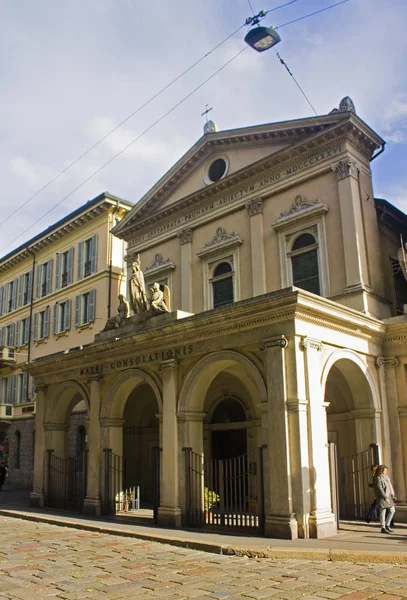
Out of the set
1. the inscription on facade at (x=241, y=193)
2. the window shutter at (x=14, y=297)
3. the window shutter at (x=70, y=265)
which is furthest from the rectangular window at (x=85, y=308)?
the window shutter at (x=14, y=297)

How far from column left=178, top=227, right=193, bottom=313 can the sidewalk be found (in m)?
8.36

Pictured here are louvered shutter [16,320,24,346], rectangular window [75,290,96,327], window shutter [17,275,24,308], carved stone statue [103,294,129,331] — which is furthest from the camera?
window shutter [17,275,24,308]

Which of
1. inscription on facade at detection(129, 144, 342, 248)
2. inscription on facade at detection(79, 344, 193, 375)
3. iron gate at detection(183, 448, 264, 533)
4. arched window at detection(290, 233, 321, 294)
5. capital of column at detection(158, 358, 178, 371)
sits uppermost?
inscription on facade at detection(129, 144, 342, 248)

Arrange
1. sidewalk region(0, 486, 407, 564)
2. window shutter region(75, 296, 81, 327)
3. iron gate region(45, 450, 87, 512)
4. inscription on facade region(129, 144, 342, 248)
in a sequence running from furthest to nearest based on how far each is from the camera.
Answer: window shutter region(75, 296, 81, 327) < iron gate region(45, 450, 87, 512) < inscription on facade region(129, 144, 342, 248) < sidewalk region(0, 486, 407, 564)

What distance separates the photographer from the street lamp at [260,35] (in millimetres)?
11438

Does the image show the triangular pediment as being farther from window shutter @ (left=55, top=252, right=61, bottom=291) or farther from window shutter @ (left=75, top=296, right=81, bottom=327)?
window shutter @ (left=55, top=252, right=61, bottom=291)

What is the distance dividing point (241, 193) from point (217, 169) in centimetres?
195

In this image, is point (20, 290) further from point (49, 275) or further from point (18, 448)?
point (18, 448)

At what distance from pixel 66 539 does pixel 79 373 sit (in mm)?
6528

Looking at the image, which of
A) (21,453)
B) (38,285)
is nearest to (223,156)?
(38,285)

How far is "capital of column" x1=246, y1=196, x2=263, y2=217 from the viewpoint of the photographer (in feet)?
65.7

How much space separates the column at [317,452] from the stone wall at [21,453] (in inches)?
875

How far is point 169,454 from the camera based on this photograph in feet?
49.6

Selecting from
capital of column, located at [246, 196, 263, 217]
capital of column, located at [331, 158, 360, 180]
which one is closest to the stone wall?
capital of column, located at [246, 196, 263, 217]
